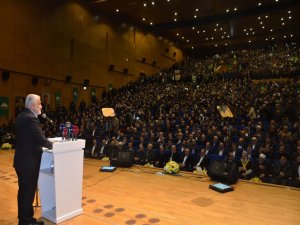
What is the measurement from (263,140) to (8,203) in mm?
6083

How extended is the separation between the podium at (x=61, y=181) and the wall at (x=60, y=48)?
34.5 feet

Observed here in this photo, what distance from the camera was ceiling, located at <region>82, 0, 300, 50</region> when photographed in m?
16.8

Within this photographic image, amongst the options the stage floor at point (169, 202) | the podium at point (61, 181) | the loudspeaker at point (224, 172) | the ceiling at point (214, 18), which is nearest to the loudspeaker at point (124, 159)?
the stage floor at point (169, 202)

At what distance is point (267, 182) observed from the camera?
5.68 m

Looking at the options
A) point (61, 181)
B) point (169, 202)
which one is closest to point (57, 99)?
point (169, 202)

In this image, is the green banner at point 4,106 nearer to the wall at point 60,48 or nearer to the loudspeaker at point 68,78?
the wall at point 60,48

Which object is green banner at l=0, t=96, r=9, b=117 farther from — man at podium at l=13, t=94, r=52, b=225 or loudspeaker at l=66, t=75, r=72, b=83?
man at podium at l=13, t=94, r=52, b=225

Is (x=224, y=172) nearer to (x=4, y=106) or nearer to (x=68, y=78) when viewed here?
(x=4, y=106)

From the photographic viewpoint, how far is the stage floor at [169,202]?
139 inches

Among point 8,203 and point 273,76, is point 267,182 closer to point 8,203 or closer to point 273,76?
point 8,203

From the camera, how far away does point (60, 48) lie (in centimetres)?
1521

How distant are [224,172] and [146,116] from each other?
6.79 m

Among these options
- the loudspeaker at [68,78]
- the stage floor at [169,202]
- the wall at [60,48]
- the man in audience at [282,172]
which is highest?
the wall at [60,48]

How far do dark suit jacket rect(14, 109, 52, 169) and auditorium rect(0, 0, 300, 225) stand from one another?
0.03 ft
